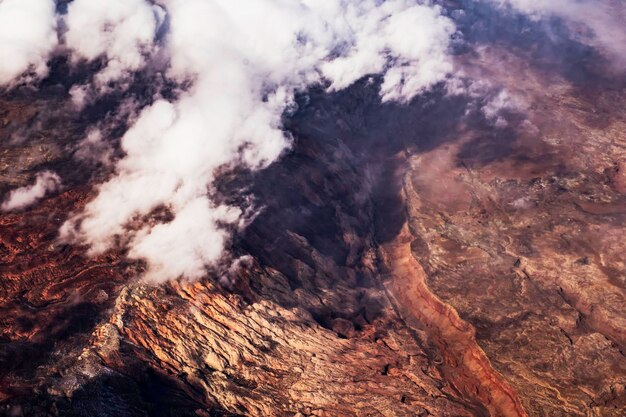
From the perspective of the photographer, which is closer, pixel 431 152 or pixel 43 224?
pixel 43 224

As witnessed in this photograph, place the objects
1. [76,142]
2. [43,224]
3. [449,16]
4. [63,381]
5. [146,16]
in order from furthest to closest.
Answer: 1. [449,16]
2. [146,16]
3. [76,142]
4. [43,224]
5. [63,381]

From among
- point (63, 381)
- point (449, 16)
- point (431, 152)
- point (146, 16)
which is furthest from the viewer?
point (449, 16)

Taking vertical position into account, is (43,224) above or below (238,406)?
above

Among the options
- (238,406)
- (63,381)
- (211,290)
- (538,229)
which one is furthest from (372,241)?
(63,381)

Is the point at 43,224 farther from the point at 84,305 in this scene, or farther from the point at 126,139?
the point at 126,139

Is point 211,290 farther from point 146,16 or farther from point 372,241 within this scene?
point 146,16

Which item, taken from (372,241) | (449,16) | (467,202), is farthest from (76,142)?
(449,16)

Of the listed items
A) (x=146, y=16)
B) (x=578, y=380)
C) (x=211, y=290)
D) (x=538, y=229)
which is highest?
(x=146, y=16)
